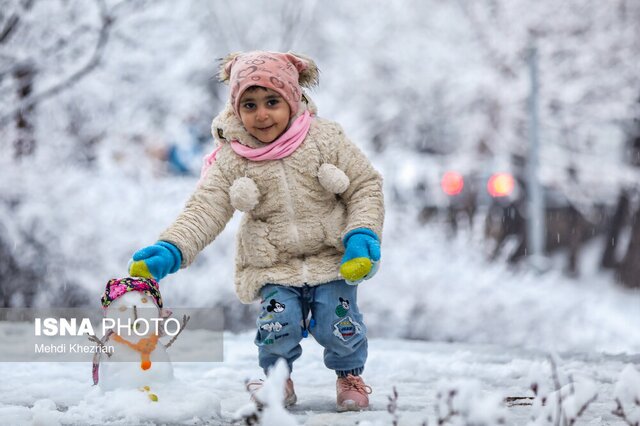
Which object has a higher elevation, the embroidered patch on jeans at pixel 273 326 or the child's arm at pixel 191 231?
the child's arm at pixel 191 231

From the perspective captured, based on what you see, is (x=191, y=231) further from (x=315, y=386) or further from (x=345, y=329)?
(x=315, y=386)

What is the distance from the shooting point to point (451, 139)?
14414 millimetres

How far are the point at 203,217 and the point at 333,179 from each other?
534mm

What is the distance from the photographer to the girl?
3.55 metres

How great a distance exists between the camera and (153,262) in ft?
10.4

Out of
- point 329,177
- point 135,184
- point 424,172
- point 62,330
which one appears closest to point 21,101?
point 135,184

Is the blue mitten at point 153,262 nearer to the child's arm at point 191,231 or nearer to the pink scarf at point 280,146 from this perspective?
the child's arm at point 191,231

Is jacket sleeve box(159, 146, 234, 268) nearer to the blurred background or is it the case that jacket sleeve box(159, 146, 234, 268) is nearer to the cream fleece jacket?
the cream fleece jacket

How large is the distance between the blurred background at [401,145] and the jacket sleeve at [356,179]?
9.17ft

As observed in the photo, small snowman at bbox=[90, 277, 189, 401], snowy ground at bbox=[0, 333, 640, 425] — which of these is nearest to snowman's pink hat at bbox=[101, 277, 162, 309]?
small snowman at bbox=[90, 277, 189, 401]

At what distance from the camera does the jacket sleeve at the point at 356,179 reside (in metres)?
3.60

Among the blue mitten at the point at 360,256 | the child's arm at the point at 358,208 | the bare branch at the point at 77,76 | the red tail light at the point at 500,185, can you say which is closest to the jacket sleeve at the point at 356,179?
the child's arm at the point at 358,208

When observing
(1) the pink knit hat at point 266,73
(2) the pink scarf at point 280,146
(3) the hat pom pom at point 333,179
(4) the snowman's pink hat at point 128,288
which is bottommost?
(4) the snowman's pink hat at point 128,288

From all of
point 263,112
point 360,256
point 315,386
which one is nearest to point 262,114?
point 263,112
